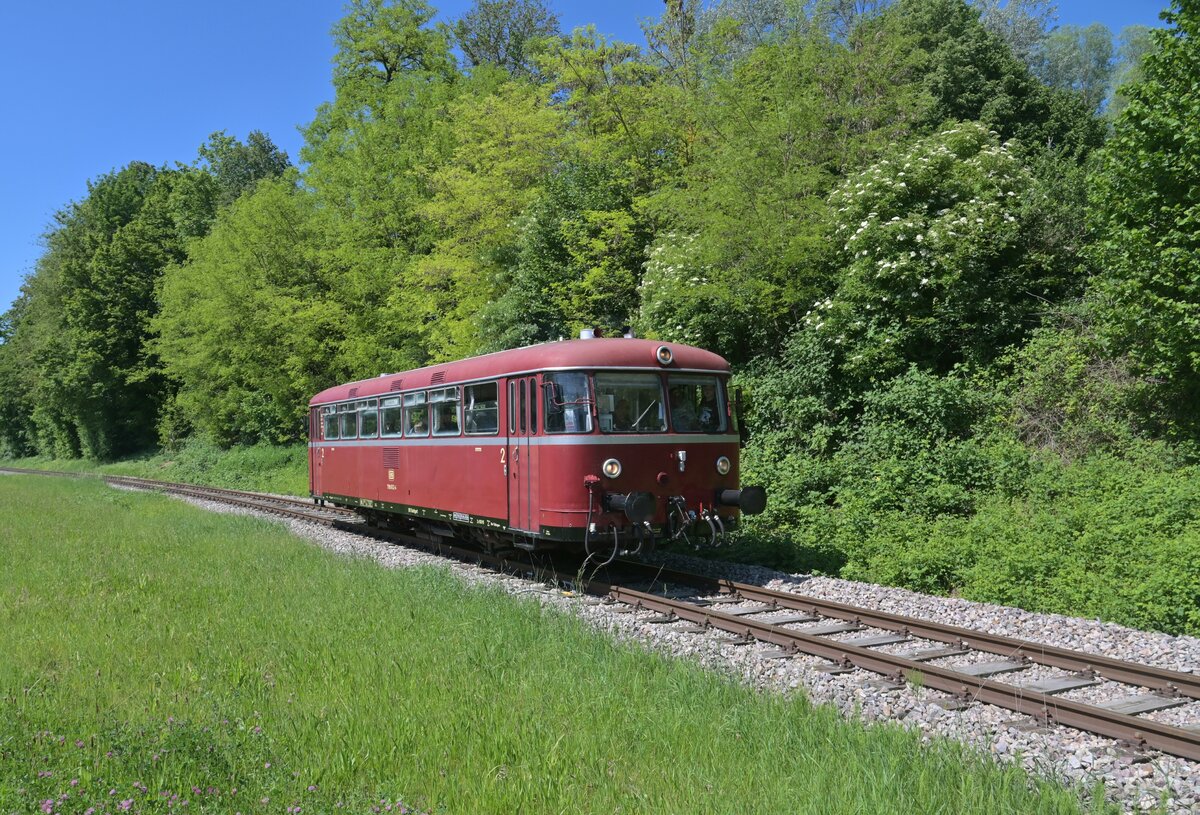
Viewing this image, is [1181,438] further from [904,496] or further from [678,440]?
[678,440]

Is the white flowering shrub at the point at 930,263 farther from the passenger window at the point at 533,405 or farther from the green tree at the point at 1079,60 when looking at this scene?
the green tree at the point at 1079,60

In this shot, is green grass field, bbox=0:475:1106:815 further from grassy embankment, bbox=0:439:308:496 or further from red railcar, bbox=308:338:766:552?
grassy embankment, bbox=0:439:308:496

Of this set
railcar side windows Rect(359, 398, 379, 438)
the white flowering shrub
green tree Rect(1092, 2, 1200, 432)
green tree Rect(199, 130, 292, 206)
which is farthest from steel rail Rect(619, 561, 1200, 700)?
green tree Rect(199, 130, 292, 206)

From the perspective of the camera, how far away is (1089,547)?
10219 mm

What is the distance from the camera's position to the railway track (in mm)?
6137

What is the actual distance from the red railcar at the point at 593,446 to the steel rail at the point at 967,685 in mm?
1702

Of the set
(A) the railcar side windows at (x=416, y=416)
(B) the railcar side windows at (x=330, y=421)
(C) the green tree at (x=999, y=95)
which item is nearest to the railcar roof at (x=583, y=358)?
(A) the railcar side windows at (x=416, y=416)

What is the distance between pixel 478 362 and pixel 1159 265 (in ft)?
30.6

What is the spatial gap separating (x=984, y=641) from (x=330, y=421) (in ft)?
51.4

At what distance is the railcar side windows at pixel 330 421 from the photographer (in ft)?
65.6

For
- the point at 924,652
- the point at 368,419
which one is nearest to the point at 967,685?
the point at 924,652

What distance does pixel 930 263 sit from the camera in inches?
607

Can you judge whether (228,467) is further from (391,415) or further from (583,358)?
(583,358)

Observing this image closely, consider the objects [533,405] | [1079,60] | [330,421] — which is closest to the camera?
[533,405]
